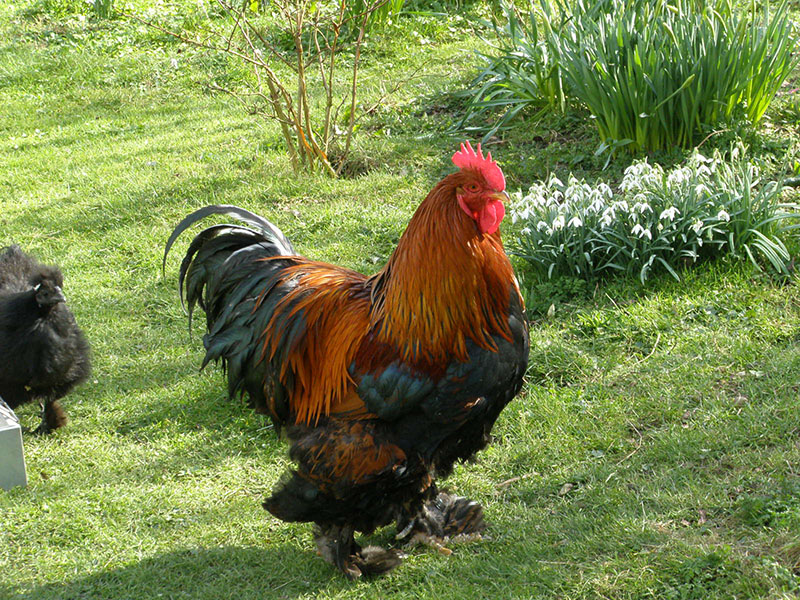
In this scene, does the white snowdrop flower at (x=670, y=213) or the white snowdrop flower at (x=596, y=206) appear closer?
the white snowdrop flower at (x=670, y=213)

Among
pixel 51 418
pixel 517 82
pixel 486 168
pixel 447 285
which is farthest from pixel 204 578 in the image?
pixel 517 82

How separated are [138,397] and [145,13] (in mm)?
9315

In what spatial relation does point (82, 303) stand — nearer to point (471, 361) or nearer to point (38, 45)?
point (471, 361)

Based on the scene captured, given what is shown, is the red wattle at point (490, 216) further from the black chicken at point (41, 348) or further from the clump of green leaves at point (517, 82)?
the clump of green leaves at point (517, 82)

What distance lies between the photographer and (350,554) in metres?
4.15

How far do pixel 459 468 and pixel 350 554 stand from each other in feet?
3.24

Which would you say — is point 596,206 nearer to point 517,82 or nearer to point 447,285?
point 447,285

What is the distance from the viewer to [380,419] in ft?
12.3

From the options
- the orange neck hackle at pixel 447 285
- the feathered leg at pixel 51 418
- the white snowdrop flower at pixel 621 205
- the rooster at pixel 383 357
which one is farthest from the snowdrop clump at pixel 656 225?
the feathered leg at pixel 51 418

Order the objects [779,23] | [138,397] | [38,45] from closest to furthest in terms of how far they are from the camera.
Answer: [138,397]
[779,23]
[38,45]

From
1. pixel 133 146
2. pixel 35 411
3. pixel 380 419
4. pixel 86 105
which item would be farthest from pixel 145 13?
pixel 380 419

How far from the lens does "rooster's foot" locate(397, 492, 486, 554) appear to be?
169 inches

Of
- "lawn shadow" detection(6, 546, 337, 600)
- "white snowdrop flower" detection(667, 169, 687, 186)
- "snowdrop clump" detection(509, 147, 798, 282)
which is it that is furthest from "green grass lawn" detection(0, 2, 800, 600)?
"white snowdrop flower" detection(667, 169, 687, 186)

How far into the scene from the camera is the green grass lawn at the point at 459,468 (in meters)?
4.02
